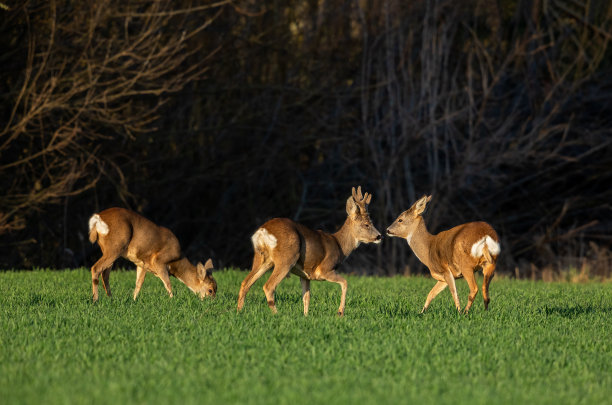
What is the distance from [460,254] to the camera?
9.66 metres

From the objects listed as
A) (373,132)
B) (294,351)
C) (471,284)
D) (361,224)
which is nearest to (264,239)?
(361,224)

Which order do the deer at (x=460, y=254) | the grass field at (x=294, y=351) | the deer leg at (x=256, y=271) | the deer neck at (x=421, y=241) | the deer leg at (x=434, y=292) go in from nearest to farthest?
1. the grass field at (x=294, y=351)
2. the deer leg at (x=256, y=271)
3. the deer at (x=460, y=254)
4. the deer leg at (x=434, y=292)
5. the deer neck at (x=421, y=241)

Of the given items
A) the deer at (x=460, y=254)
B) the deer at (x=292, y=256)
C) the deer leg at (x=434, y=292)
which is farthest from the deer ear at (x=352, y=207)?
the deer leg at (x=434, y=292)

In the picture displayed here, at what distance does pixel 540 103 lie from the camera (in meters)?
20.5

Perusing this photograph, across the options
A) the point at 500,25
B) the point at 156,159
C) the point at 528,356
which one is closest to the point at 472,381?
the point at 528,356

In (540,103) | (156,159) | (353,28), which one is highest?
(353,28)

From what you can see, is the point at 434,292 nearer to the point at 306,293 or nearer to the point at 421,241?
the point at 421,241

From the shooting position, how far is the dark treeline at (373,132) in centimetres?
1875

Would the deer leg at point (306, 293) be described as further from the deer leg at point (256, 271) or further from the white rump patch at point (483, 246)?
the white rump patch at point (483, 246)

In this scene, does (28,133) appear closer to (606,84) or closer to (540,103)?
(540,103)

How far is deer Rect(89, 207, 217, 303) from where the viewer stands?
10430 mm

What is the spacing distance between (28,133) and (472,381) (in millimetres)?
11209

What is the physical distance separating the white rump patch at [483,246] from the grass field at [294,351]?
0.64 meters

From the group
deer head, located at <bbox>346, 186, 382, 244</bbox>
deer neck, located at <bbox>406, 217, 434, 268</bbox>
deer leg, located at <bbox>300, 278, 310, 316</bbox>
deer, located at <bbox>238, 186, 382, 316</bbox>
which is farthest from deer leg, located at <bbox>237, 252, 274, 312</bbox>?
deer neck, located at <bbox>406, 217, 434, 268</bbox>
